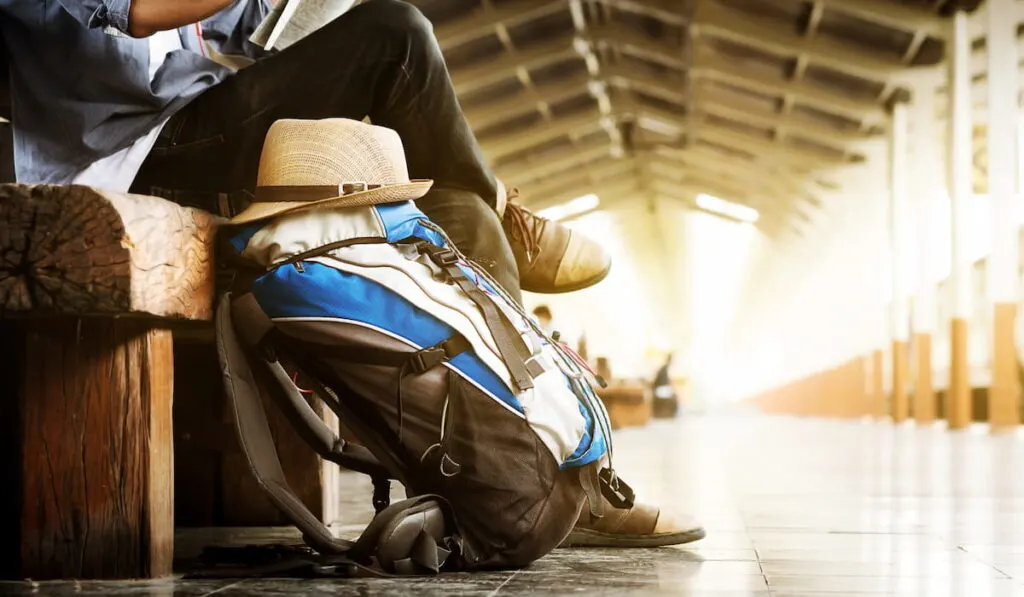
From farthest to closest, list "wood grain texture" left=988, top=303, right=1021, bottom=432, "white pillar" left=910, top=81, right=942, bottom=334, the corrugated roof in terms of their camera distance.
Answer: "white pillar" left=910, top=81, right=942, bottom=334, the corrugated roof, "wood grain texture" left=988, top=303, right=1021, bottom=432

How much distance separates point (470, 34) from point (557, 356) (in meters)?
12.3

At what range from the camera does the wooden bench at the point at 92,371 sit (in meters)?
1.66

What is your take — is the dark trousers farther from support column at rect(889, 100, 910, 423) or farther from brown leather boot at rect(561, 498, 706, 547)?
support column at rect(889, 100, 910, 423)

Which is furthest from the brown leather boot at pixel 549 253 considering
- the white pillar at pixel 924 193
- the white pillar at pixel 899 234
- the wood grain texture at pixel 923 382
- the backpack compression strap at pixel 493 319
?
the white pillar at pixel 899 234

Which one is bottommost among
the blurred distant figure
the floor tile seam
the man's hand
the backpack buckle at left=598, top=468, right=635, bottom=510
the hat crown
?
the blurred distant figure

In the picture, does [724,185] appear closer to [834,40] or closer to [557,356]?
[834,40]

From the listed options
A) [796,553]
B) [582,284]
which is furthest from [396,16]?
[796,553]

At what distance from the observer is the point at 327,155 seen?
73.7 inches

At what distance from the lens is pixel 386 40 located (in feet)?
6.68

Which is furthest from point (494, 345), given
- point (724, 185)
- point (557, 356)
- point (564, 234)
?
point (724, 185)

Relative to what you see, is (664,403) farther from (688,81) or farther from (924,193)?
(924,193)

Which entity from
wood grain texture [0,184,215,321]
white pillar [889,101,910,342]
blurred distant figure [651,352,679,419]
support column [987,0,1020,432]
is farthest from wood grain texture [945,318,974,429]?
blurred distant figure [651,352,679,419]

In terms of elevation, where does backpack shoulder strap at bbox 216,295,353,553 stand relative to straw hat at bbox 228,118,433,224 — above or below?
below

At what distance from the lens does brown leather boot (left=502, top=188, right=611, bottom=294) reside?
251cm
